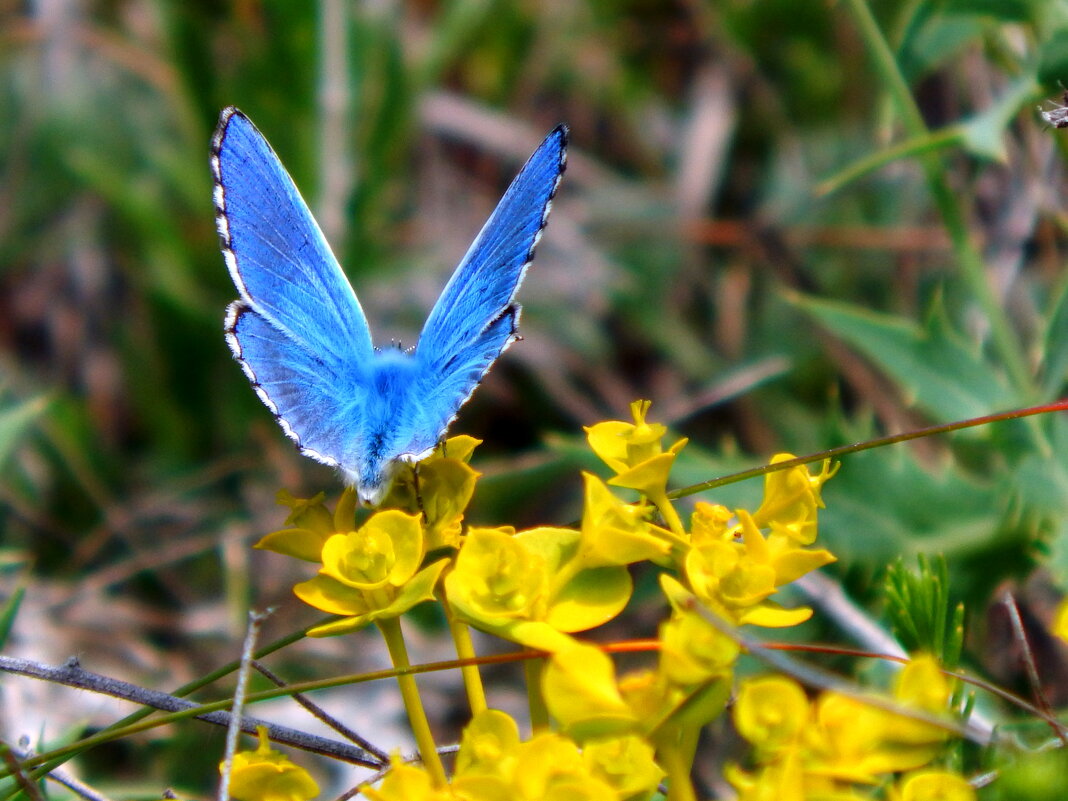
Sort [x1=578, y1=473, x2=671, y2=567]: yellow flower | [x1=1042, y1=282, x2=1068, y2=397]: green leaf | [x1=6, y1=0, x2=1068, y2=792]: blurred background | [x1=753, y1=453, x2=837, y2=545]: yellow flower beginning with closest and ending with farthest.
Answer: [x1=578, y1=473, x2=671, y2=567]: yellow flower < [x1=753, y1=453, x2=837, y2=545]: yellow flower < [x1=1042, y1=282, x2=1068, y2=397]: green leaf < [x1=6, y1=0, x2=1068, y2=792]: blurred background

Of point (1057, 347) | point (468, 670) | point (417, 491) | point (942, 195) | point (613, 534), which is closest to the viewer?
point (613, 534)

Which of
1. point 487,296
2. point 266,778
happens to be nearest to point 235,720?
point 266,778

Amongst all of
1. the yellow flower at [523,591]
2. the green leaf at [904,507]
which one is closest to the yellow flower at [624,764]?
the yellow flower at [523,591]

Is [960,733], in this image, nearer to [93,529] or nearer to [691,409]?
[691,409]

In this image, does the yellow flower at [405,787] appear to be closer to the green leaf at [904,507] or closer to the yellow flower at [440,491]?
the yellow flower at [440,491]

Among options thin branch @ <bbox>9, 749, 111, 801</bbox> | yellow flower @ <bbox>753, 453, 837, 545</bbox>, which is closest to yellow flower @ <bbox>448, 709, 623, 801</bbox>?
yellow flower @ <bbox>753, 453, 837, 545</bbox>

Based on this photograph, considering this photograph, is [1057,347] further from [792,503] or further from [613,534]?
[613,534]

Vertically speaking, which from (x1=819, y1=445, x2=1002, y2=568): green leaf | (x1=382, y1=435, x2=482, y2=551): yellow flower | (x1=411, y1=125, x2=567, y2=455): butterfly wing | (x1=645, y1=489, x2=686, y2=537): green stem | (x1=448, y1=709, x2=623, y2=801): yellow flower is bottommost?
(x1=819, y1=445, x2=1002, y2=568): green leaf

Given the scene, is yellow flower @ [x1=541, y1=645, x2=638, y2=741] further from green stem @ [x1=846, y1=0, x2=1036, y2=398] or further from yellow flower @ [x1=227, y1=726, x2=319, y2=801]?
green stem @ [x1=846, y1=0, x2=1036, y2=398]
